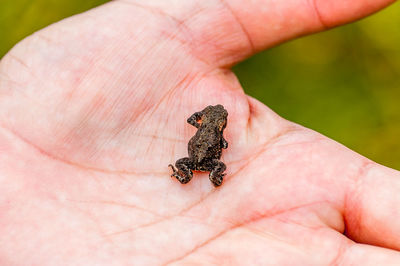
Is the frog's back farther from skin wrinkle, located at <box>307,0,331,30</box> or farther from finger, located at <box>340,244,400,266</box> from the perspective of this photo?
skin wrinkle, located at <box>307,0,331,30</box>

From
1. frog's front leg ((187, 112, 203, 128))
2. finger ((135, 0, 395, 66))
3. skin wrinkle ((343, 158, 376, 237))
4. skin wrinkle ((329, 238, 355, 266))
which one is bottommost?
skin wrinkle ((329, 238, 355, 266))

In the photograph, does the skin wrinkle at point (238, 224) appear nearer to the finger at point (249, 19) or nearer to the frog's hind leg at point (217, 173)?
the frog's hind leg at point (217, 173)

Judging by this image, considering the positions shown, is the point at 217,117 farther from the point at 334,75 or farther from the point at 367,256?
the point at 334,75

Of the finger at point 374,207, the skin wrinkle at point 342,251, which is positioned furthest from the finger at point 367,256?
the finger at point 374,207

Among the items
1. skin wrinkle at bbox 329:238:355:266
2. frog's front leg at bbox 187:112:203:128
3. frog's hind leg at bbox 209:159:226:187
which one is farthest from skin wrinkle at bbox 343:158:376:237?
frog's front leg at bbox 187:112:203:128

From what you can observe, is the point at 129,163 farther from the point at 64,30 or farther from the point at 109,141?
the point at 64,30

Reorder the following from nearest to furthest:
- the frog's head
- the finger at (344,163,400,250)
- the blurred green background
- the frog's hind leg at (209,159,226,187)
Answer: the finger at (344,163,400,250) → the frog's hind leg at (209,159,226,187) → the frog's head → the blurred green background

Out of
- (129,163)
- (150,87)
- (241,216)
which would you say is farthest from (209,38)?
(241,216)
